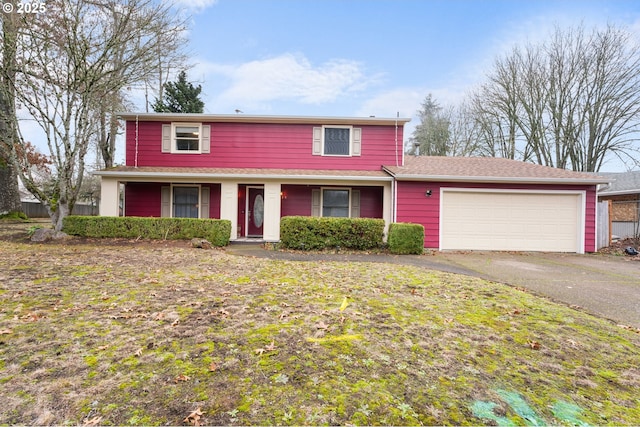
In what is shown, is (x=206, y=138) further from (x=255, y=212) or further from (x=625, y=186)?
(x=625, y=186)

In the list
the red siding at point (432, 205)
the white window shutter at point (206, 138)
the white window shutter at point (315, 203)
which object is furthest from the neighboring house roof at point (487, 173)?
the white window shutter at point (206, 138)

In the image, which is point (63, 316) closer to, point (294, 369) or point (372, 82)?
point (294, 369)

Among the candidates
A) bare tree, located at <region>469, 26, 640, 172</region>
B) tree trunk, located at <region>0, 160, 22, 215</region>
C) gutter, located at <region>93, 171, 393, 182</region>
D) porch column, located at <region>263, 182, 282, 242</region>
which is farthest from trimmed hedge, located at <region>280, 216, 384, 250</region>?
bare tree, located at <region>469, 26, 640, 172</region>

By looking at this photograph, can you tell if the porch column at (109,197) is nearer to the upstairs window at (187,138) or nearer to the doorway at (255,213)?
the upstairs window at (187,138)

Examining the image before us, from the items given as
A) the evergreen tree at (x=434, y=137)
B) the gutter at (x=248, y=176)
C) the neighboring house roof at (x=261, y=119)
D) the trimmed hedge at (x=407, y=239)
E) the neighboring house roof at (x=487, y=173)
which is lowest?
the trimmed hedge at (x=407, y=239)

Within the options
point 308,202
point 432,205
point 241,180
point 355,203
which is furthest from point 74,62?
point 432,205

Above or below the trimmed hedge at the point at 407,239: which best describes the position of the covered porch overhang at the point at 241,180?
above

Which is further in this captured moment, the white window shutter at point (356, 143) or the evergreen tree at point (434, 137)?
→ the evergreen tree at point (434, 137)

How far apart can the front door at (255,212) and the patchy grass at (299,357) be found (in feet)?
23.9

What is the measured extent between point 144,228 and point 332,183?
6622 mm

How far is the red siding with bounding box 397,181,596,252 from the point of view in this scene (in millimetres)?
9812

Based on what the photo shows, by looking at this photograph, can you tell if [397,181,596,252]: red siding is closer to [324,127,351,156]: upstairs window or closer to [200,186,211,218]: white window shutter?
[324,127,351,156]: upstairs window

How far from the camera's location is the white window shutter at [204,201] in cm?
1152

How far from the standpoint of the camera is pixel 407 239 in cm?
864
